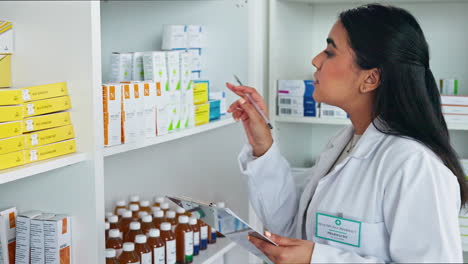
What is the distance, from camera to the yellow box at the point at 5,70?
1439 millimetres

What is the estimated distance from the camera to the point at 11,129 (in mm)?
1287

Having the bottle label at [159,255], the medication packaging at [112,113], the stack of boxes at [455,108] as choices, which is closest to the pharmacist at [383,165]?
the medication packaging at [112,113]

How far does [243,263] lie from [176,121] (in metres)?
0.89

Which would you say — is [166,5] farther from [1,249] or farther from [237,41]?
[1,249]

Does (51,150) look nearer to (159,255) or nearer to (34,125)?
(34,125)

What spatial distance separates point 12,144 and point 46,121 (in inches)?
4.8

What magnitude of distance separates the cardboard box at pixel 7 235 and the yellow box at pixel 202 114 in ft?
2.59

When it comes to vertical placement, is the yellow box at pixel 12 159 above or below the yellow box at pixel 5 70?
below

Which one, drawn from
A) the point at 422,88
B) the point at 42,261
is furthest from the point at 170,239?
the point at 422,88

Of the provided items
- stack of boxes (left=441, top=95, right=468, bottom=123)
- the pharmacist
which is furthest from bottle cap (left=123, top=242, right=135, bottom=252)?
stack of boxes (left=441, top=95, right=468, bottom=123)

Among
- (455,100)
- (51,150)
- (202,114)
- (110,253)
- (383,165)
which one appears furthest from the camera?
(455,100)

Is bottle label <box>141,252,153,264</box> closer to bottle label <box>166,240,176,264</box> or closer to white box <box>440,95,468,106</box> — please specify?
bottle label <box>166,240,176,264</box>

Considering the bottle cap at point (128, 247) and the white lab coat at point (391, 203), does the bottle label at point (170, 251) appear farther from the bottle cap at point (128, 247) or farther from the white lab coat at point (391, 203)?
the white lab coat at point (391, 203)

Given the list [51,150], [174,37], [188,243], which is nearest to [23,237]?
[51,150]
